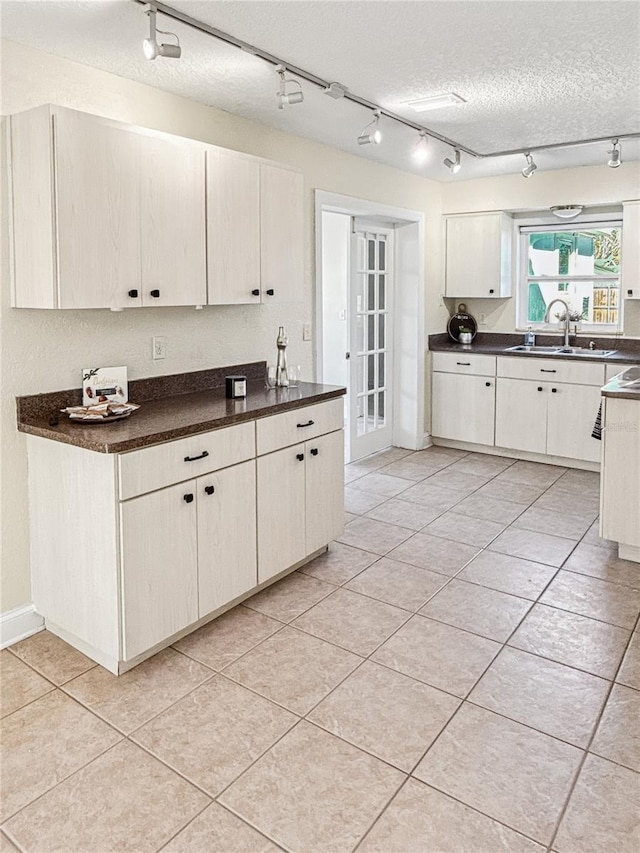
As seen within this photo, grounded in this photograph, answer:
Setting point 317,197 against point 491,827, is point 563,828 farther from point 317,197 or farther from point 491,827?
point 317,197

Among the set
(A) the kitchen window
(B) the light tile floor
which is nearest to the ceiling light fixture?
(B) the light tile floor

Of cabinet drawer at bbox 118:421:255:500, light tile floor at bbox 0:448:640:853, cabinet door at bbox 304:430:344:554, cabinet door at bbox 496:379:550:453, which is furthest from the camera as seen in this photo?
cabinet door at bbox 496:379:550:453

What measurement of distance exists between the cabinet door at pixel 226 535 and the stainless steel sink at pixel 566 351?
11.1ft

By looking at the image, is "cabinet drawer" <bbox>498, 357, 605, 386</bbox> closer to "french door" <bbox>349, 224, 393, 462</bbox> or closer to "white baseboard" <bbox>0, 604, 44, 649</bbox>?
"french door" <bbox>349, 224, 393, 462</bbox>

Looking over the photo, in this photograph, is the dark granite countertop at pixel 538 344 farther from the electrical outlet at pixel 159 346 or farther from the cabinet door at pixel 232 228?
the electrical outlet at pixel 159 346

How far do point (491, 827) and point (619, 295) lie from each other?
4789 mm

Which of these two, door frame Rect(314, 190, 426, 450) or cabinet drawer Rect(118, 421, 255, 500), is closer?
cabinet drawer Rect(118, 421, 255, 500)

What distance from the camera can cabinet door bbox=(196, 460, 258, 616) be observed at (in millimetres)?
2779

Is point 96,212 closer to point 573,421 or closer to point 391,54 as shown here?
point 391,54

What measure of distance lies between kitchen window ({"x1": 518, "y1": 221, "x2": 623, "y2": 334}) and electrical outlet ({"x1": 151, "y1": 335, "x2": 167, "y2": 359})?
3853mm

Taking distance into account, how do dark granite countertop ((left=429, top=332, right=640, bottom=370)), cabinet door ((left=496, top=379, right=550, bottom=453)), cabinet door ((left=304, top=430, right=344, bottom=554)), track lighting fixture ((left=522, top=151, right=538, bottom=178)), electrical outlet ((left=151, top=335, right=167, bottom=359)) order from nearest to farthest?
electrical outlet ((left=151, top=335, right=167, bottom=359)) < cabinet door ((left=304, top=430, right=344, bottom=554)) < track lighting fixture ((left=522, top=151, right=538, bottom=178)) < dark granite countertop ((left=429, top=332, right=640, bottom=370)) < cabinet door ((left=496, top=379, right=550, bottom=453))

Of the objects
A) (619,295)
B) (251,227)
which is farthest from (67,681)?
(619,295)

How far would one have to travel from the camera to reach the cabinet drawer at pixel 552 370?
5.19 meters

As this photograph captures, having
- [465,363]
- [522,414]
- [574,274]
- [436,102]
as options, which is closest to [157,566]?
[436,102]
